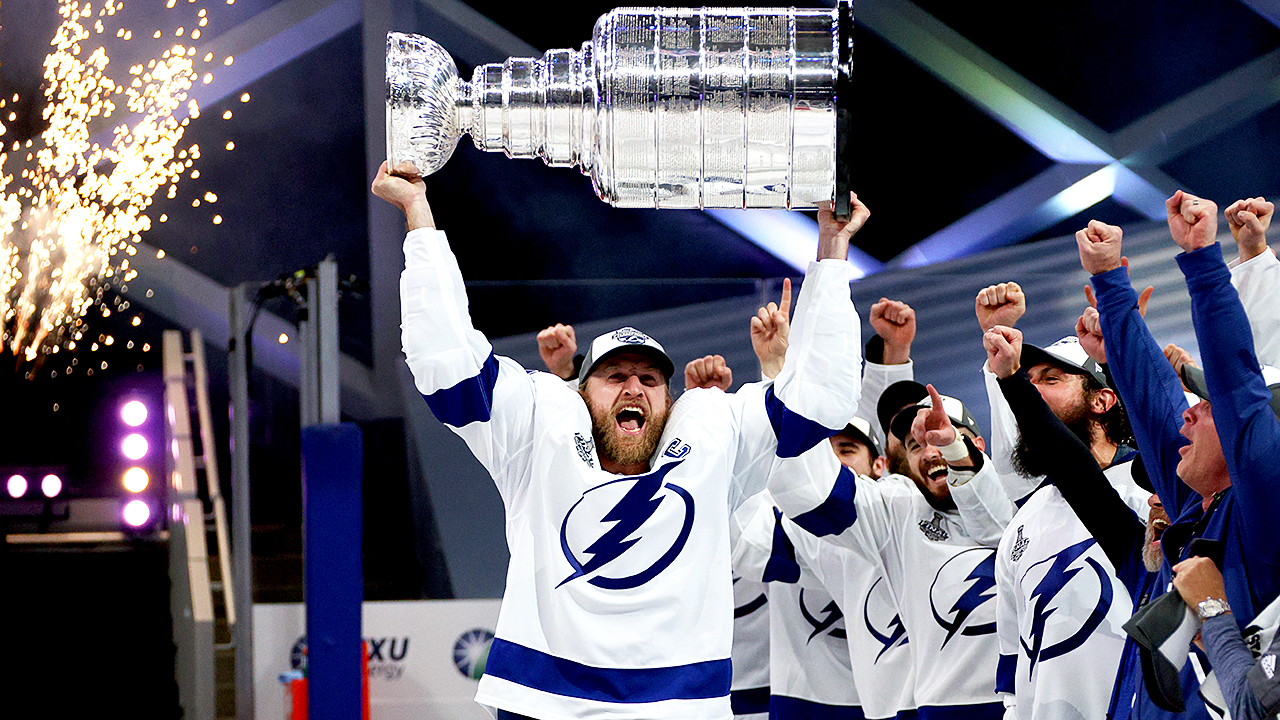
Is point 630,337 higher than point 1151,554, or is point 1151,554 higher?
point 630,337

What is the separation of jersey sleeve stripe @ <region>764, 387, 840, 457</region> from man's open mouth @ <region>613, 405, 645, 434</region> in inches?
13.0

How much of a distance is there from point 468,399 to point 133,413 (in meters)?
4.70

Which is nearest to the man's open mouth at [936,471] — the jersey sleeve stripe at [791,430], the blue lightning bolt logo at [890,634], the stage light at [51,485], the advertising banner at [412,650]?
the blue lightning bolt logo at [890,634]

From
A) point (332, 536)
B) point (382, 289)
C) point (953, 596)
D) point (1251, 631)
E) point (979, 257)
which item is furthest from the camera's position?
point (382, 289)

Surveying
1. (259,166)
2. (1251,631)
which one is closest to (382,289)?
(259,166)

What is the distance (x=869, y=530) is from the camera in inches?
157

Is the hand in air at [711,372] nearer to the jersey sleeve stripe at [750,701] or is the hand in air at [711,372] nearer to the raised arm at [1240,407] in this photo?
the jersey sleeve stripe at [750,701]

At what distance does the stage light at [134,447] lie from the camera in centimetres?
691

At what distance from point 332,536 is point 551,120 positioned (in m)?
2.93

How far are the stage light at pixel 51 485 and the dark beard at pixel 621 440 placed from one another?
5532 millimetres

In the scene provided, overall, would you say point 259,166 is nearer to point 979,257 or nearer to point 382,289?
point 382,289

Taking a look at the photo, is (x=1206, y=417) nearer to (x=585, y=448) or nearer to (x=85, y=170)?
(x=585, y=448)

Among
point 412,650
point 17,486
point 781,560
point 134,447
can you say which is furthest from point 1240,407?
point 17,486

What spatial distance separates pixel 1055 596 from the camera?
3.17 metres
